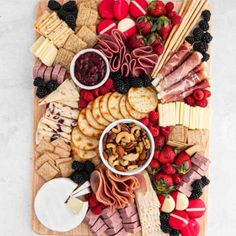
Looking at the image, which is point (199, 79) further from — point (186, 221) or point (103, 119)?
point (186, 221)

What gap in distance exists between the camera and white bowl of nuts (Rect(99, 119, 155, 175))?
8.38ft

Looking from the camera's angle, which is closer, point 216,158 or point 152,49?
point 152,49

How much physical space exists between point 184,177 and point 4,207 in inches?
40.7

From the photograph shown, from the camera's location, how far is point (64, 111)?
2664 mm

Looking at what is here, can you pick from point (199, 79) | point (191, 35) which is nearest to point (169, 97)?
point (199, 79)

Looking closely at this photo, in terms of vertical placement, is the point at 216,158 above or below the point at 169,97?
below

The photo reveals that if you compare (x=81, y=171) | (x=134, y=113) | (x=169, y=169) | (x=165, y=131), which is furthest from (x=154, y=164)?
(x=81, y=171)

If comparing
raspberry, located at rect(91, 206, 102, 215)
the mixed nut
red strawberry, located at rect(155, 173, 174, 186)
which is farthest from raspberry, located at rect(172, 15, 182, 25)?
raspberry, located at rect(91, 206, 102, 215)

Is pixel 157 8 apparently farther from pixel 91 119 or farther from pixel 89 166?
pixel 89 166

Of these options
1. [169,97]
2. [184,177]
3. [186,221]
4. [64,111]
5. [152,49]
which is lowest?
[186,221]

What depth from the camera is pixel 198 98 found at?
8.75 ft

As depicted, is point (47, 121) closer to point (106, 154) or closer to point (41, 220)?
point (106, 154)

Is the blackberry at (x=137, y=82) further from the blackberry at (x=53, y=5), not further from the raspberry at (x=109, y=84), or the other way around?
the blackberry at (x=53, y=5)

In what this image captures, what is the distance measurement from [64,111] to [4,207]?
2.19 ft
